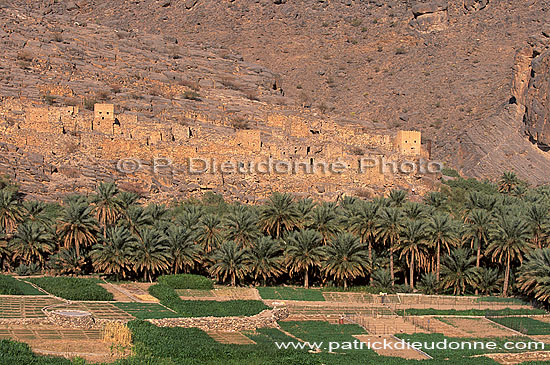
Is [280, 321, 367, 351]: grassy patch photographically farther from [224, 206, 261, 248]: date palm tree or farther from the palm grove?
[224, 206, 261, 248]: date palm tree

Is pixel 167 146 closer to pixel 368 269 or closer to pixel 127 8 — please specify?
pixel 368 269

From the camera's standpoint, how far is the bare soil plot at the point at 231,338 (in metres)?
43.4

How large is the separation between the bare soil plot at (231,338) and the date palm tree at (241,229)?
369 inches

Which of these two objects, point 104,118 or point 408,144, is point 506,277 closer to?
point 408,144

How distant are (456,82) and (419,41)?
1339 cm

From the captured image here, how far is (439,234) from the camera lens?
54000 mm

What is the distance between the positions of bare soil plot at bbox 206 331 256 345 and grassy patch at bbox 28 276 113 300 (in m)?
6.19

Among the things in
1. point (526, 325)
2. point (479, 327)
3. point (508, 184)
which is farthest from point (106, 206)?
point (508, 184)

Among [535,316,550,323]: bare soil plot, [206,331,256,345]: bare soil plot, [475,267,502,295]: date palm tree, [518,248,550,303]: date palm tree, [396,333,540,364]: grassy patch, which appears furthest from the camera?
[475,267,502,295]: date palm tree

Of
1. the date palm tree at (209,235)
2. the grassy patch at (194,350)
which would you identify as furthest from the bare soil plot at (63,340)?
the date palm tree at (209,235)

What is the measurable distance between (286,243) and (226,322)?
9436mm

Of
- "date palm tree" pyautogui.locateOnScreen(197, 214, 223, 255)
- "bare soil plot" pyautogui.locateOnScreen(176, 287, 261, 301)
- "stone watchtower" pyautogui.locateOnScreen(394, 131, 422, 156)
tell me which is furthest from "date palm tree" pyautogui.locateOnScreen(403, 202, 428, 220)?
"stone watchtower" pyautogui.locateOnScreen(394, 131, 422, 156)

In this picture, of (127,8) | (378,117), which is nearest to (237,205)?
(378,117)

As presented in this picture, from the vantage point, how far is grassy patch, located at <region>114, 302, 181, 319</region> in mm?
45438
